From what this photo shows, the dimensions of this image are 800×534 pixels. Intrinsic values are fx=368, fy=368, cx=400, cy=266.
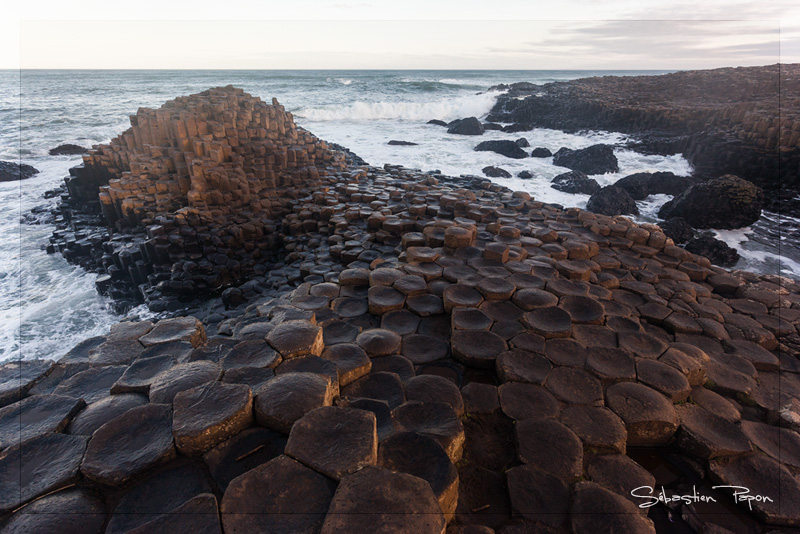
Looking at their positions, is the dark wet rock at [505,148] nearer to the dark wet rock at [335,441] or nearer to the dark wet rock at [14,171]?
the dark wet rock at [335,441]

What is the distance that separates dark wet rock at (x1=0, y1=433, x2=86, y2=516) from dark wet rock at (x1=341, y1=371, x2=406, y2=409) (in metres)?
1.49

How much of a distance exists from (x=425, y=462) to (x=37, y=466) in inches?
76.1

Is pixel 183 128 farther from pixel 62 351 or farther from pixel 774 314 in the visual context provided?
pixel 774 314

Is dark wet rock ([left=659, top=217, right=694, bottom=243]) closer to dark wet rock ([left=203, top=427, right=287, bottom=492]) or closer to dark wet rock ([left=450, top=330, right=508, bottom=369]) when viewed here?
dark wet rock ([left=450, top=330, right=508, bottom=369])

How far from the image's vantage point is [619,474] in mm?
2160

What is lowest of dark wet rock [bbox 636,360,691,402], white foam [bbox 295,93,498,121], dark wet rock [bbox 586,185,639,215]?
dark wet rock [bbox 586,185,639,215]

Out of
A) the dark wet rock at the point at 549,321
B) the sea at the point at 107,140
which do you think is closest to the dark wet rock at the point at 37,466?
the dark wet rock at the point at 549,321

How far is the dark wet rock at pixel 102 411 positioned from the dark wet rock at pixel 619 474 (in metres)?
2.76

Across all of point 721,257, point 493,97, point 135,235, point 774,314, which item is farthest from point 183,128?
point 493,97

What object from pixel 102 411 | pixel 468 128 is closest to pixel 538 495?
pixel 102 411

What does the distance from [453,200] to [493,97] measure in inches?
1311

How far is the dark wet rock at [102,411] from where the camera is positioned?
6.84 ft

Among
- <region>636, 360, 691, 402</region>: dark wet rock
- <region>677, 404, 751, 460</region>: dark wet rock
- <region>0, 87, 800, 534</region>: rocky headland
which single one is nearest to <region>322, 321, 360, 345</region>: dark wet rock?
<region>0, 87, 800, 534</region>: rocky headland

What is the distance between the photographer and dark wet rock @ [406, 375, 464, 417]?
100 inches
